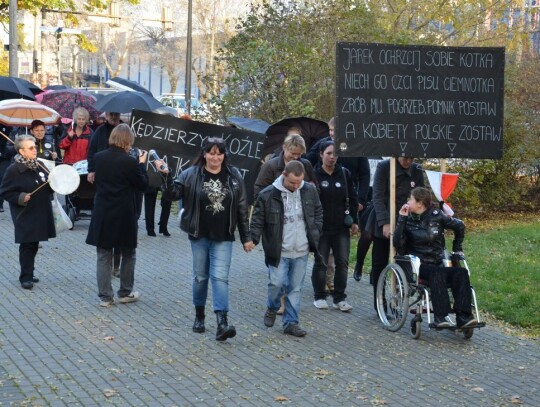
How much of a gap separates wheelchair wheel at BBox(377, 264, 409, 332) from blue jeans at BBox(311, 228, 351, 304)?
2.00 feet

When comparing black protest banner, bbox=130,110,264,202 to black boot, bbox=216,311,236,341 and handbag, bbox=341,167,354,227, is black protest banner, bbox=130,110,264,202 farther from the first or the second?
black boot, bbox=216,311,236,341

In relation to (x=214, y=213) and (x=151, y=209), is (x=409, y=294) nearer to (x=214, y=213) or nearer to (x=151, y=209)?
(x=214, y=213)

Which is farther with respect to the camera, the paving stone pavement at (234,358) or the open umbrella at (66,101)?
the open umbrella at (66,101)

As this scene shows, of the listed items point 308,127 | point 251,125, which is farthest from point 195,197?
point 251,125

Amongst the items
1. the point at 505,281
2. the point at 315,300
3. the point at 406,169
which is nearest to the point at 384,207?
the point at 406,169

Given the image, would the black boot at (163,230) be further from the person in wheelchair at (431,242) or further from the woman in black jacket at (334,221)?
the person in wheelchair at (431,242)

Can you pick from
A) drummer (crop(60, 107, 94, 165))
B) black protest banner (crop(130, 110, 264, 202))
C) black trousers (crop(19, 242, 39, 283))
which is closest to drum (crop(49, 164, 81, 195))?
black trousers (crop(19, 242, 39, 283))

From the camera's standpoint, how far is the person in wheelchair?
31.0 feet

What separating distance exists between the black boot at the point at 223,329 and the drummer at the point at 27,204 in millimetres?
3056

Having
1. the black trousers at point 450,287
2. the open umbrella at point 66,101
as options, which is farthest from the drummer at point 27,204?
the open umbrella at point 66,101

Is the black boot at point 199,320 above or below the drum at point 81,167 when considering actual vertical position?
below

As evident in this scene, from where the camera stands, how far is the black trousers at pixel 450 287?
940cm

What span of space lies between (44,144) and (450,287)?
27.8 ft

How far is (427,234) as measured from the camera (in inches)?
385
